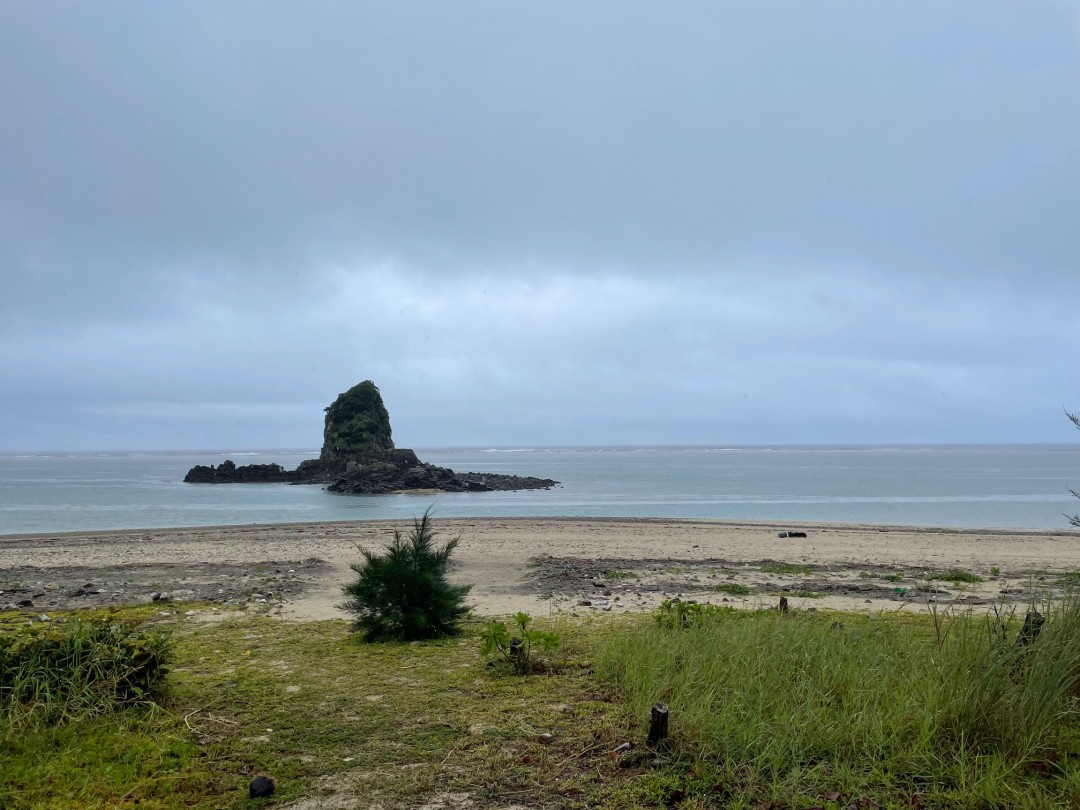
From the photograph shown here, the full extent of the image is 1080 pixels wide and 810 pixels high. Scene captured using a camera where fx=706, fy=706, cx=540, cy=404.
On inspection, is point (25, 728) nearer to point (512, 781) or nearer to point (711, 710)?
point (512, 781)

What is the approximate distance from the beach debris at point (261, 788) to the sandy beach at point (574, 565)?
192 inches

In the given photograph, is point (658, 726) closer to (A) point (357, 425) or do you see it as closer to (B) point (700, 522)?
(B) point (700, 522)

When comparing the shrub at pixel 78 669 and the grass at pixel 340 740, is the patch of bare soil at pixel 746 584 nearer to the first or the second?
the grass at pixel 340 740

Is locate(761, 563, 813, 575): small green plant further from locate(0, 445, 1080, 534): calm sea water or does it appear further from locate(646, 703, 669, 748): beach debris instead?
locate(0, 445, 1080, 534): calm sea water

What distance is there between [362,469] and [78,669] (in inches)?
2732

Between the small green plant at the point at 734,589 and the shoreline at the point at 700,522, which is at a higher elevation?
the small green plant at the point at 734,589

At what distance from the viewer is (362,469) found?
72562 mm

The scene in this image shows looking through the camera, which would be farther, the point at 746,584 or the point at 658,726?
the point at 746,584

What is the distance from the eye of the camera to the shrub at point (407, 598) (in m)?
8.02

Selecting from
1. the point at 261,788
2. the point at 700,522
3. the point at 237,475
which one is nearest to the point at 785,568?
the point at 261,788

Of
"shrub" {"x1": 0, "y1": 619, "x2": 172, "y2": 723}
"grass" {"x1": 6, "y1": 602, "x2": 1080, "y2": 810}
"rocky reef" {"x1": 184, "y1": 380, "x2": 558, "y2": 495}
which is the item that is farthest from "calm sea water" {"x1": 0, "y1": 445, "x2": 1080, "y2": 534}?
"grass" {"x1": 6, "y1": 602, "x2": 1080, "y2": 810}

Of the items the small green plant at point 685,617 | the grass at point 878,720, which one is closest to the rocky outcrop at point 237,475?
the small green plant at point 685,617

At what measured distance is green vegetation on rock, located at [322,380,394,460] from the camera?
8888 cm

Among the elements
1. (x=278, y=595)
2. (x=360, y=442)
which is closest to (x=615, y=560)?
(x=278, y=595)
